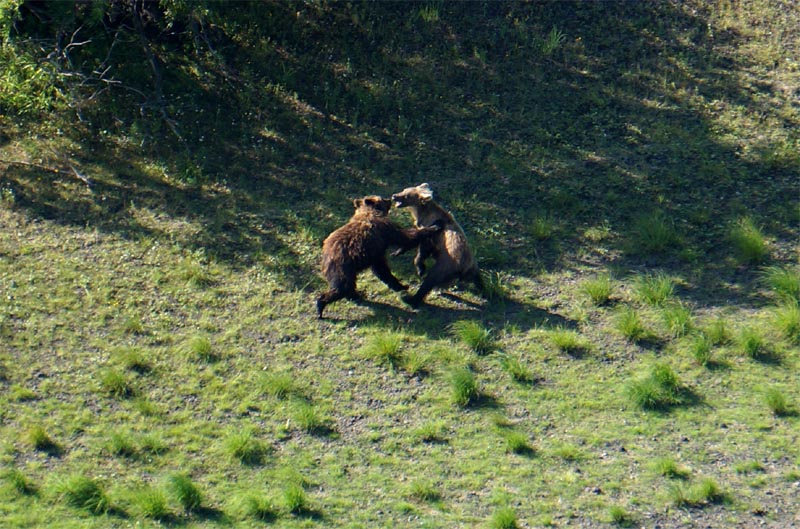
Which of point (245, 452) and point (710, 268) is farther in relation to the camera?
point (710, 268)

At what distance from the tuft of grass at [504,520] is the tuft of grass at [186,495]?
2.48 metres

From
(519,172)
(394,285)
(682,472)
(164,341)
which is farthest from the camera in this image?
(519,172)

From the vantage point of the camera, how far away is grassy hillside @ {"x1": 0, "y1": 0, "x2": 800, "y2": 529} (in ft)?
29.7

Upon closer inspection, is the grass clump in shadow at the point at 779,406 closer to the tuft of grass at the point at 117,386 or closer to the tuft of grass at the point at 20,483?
the tuft of grass at the point at 117,386

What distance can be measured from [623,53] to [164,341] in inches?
325

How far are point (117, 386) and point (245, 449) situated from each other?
169 cm

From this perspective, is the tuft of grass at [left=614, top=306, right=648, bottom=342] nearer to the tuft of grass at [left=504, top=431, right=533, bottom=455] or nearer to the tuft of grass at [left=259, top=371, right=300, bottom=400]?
the tuft of grass at [left=504, top=431, right=533, bottom=455]

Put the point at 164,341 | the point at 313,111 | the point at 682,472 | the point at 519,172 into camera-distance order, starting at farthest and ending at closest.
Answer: the point at 313,111 < the point at 519,172 < the point at 164,341 < the point at 682,472

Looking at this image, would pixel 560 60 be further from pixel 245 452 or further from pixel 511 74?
pixel 245 452

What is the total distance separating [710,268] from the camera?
11789 millimetres

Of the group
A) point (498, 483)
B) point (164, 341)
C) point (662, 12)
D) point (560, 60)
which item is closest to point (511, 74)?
point (560, 60)

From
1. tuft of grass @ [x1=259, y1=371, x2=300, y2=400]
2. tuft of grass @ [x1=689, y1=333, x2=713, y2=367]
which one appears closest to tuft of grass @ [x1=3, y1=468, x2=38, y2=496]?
tuft of grass @ [x1=259, y1=371, x2=300, y2=400]

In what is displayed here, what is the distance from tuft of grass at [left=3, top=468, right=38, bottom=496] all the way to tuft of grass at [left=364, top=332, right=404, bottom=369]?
340 centimetres

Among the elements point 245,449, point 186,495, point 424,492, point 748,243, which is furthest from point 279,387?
point 748,243
